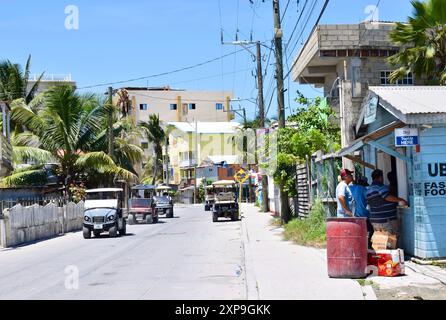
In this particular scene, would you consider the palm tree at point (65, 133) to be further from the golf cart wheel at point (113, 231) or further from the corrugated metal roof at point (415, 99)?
the corrugated metal roof at point (415, 99)

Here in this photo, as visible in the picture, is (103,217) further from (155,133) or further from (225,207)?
(155,133)

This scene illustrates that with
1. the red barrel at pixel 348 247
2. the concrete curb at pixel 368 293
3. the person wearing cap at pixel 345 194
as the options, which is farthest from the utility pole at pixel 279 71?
the concrete curb at pixel 368 293

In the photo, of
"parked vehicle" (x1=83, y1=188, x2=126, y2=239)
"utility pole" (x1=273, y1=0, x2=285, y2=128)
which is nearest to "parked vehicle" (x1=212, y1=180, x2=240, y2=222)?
A: "parked vehicle" (x1=83, y1=188, x2=126, y2=239)

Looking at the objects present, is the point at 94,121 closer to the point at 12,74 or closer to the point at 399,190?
the point at 12,74

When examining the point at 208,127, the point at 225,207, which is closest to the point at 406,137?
the point at 225,207

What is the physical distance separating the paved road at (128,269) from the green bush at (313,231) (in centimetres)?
184

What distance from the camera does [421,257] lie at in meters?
11.7

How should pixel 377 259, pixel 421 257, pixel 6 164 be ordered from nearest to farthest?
1. pixel 377 259
2. pixel 421 257
3. pixel 6 164

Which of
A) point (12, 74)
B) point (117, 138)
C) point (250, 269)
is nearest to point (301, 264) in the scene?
point (250, 269)

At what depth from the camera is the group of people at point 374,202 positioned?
12156mm

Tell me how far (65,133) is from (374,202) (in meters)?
26.4

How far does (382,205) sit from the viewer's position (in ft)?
40.1

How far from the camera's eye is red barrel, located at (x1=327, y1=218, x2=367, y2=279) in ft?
35.1

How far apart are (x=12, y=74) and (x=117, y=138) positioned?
334 inches
